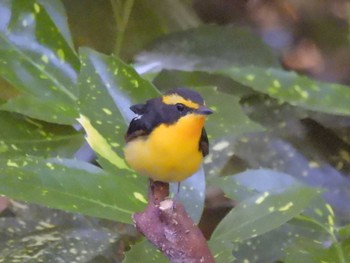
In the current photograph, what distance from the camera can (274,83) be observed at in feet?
3.11

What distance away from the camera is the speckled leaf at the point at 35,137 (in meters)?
0.99

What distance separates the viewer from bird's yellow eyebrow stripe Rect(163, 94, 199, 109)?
2.15 feet

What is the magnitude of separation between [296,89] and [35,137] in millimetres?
369

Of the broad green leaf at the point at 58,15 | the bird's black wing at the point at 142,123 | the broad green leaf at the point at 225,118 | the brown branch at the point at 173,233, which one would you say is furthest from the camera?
the broad green leaf at the point at 58,15

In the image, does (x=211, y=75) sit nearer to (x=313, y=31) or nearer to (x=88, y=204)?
(x=313, y=31)

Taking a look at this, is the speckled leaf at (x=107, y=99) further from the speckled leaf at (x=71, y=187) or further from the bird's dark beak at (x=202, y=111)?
the bird's dark beak at (x=202, y=111)

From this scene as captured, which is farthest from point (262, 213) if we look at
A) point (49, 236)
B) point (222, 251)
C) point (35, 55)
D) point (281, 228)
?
point (35, 55)

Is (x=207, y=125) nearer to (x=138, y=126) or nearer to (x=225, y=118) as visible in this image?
(x=225, y=118)

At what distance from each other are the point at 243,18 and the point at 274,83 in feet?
1.64

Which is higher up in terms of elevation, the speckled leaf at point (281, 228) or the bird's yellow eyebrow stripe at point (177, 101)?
the bird's yellow eyebrow stripe at point (177, 101)

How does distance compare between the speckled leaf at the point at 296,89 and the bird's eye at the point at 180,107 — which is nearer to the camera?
the bird's eye at the point at 180,107

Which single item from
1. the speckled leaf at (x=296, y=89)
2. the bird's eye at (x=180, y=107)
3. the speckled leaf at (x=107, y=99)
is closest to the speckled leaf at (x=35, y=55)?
the speckled leaf at (x=107, y=99)

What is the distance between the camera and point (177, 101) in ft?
2.17

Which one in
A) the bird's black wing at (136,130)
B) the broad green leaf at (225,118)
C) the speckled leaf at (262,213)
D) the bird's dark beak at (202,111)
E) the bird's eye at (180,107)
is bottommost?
the speckled leaf at (262,213)
